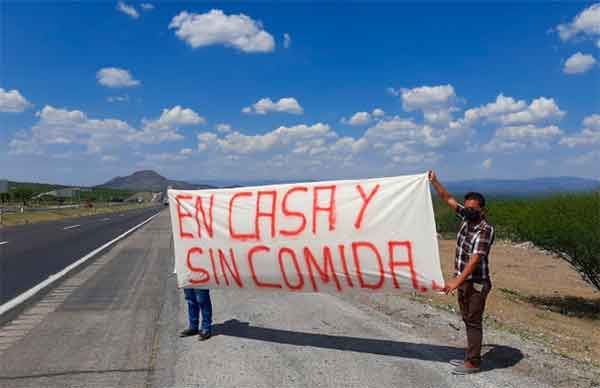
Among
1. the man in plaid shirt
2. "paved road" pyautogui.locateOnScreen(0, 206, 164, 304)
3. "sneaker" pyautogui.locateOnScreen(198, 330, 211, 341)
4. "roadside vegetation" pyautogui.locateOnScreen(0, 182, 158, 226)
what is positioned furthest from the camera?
"roadside vegetation" pyautogui.locateOnScreen(0, 182, 158, 226)

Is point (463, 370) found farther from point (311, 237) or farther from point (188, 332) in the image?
point (188, 332)

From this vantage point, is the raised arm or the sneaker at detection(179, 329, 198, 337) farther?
the sneaker at detection(179, 329, 198, 337)

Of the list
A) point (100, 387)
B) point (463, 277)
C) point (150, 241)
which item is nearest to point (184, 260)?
point (100, 387)

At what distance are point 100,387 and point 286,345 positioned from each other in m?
2.18

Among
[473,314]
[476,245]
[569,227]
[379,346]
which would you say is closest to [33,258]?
[379,346]

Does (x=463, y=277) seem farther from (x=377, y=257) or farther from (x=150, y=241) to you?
(x=150, y=241)

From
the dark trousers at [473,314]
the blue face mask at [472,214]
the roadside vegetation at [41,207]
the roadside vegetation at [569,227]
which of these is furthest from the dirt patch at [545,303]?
the roadside vegetation at [41,207]

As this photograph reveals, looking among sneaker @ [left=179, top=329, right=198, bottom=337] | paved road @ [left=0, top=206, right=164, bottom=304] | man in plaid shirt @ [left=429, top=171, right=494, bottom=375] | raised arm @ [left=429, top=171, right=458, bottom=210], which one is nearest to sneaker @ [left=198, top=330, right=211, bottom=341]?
sneaker @ [left=179, top=329, right=198, bottom=337]

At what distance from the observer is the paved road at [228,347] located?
5.04 meters

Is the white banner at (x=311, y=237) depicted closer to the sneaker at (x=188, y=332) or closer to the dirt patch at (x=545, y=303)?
the sneaker at (x=188, y=332)

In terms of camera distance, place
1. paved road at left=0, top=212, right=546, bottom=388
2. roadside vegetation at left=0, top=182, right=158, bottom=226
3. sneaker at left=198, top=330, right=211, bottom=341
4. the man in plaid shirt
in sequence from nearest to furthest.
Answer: paved road at left=0, top=212, right=546, bottom=388, the man in plaid shirt, sneaker at left=198, top=330, right=211, bottom=341, roadside vegetation at left=0, top=182, right=158, bottom=226

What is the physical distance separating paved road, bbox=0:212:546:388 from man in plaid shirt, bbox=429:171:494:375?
26cm

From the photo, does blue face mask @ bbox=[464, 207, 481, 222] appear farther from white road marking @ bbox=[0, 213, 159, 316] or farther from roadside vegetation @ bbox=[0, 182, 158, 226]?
white road marking @ bbox=[0, 213, 159, 316]

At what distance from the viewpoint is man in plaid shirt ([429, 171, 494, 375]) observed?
5305 mm
